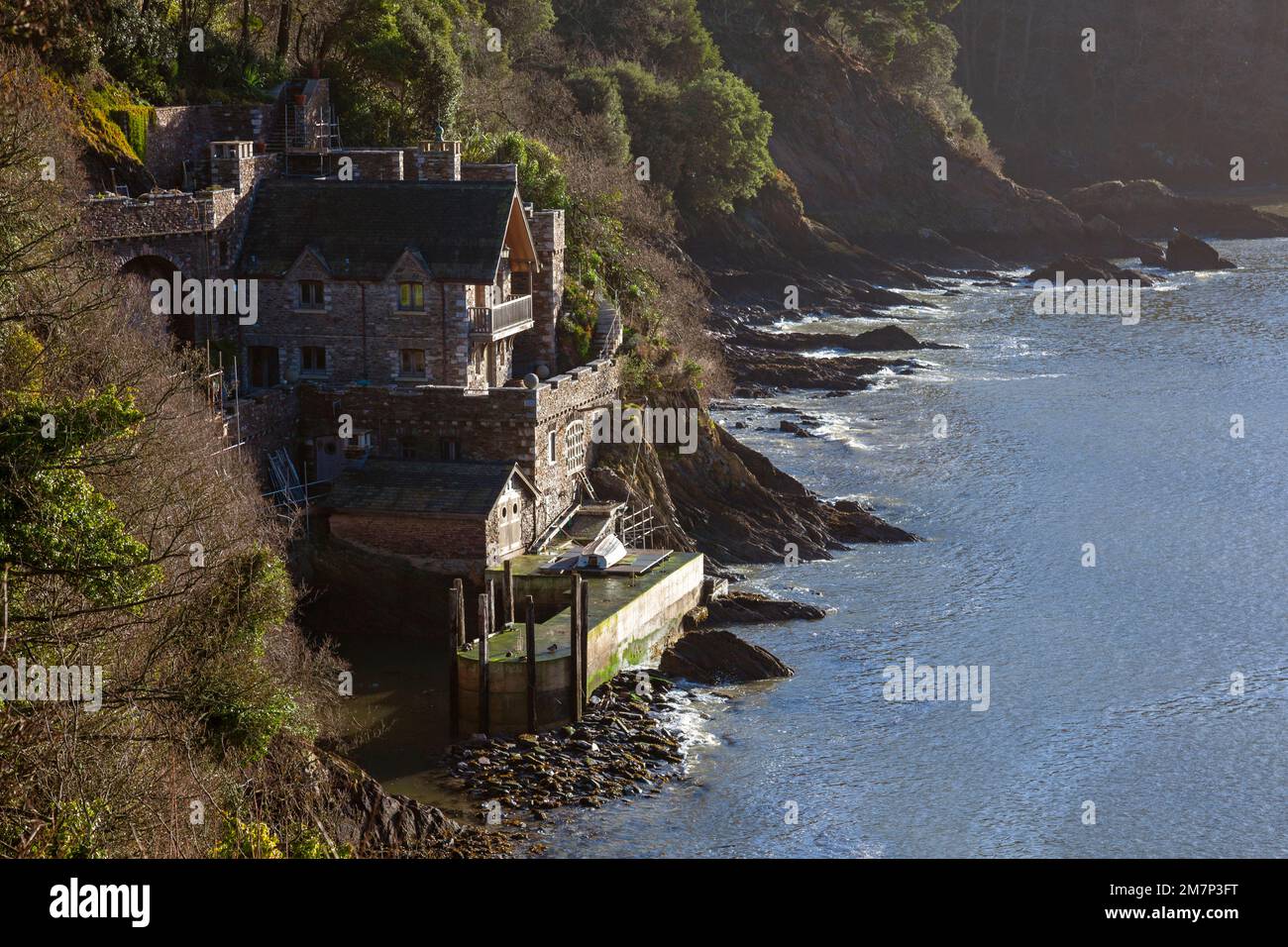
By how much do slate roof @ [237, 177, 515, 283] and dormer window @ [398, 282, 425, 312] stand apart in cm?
78

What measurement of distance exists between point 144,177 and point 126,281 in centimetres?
1044

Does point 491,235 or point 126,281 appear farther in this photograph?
point 491,235

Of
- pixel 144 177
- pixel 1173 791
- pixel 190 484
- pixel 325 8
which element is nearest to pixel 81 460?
pixel 190 484

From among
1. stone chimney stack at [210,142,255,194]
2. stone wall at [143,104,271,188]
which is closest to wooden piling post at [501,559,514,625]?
stone chimney stack at [210,142,255,194]

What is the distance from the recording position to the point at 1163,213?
163625 millimetres

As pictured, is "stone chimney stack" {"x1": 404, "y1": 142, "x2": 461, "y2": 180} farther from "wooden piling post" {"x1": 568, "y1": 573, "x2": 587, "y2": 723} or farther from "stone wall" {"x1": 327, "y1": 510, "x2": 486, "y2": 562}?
"wooden piling post" {"x1": 568, "y1": 573, "x2": 587, "y2": 723}

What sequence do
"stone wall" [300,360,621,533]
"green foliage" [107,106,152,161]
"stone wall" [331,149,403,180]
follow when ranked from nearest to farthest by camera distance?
"stone wall" [300,360,621,533] < "green foliage" [107,106,152,161] < "stone wall" [331,149,403,180]

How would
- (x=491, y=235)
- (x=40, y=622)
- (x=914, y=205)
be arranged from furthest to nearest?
1. (x=914, y=205)
2. (x=491, y=235)
3. (x=40, y=622)

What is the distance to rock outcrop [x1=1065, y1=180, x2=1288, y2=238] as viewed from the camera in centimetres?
16188

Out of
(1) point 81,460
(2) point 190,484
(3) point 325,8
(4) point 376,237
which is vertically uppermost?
(3) point 325,8

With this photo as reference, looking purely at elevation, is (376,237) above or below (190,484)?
above

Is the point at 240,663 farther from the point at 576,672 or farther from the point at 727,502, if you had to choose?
the point at 727,502
